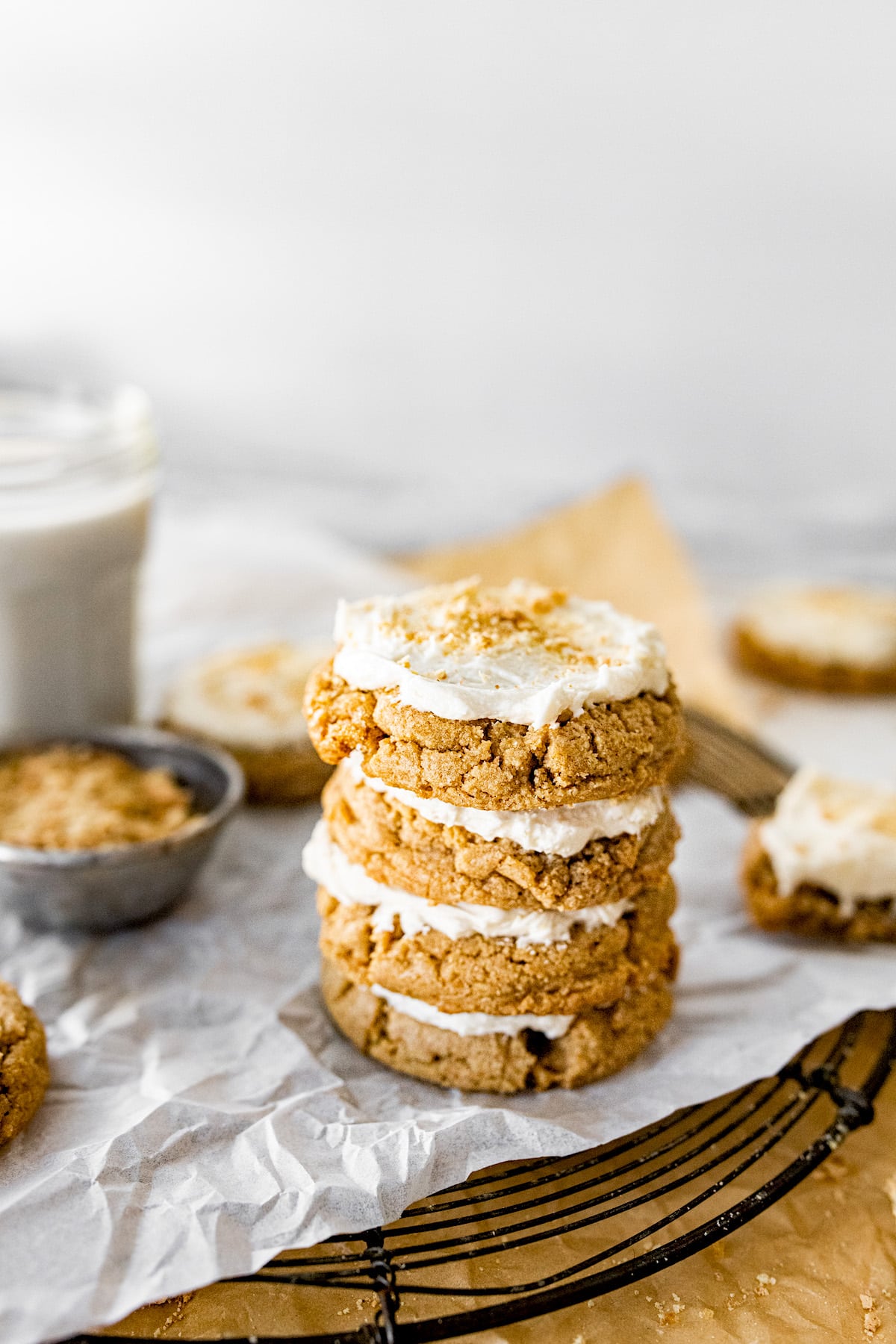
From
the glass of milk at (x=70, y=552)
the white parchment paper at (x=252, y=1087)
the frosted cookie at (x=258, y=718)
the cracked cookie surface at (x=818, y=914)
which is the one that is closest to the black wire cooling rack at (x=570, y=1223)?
the white parchment paper at (x=252, y=1087)

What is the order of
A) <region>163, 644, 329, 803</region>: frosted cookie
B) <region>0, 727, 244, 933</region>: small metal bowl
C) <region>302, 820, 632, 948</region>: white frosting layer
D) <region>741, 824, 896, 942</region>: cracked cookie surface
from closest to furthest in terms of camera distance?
<region>302, 820, 632, 948</region>: white frosting layer < <region>0, 727, 244, 933</region>: small metal bowl < <region>741, 824, 896, 942</region>: cracked cookie surface < <region>163, 644, 329, 803</region>: frosted cookie

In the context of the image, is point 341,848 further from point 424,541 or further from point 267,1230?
point 424,541

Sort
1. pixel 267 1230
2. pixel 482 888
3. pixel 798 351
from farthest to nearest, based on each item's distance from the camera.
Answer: pixel 798 351
pixel 482 888
pixel 267 1230

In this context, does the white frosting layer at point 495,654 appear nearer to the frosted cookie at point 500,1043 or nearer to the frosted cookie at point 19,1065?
the frosted cookie at point 500,1043

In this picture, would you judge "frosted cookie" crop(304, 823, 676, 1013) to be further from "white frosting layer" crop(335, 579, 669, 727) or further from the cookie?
"white frosting layer" crop(335, 579, 669, 727)

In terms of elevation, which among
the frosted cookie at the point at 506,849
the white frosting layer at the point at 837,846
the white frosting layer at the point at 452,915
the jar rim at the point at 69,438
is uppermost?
the jar rim at the point at 69,438

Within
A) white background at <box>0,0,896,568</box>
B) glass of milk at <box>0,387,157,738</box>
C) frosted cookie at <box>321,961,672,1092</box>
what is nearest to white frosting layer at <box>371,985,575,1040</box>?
frosted cookie at <box>321,961,672,1092</box>

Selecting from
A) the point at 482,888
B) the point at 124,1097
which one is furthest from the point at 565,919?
the point at 124,1097
